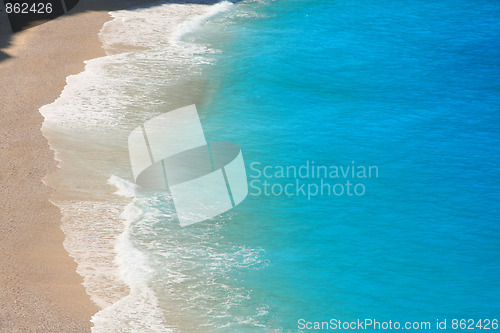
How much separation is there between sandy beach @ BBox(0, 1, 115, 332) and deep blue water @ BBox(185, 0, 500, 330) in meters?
1.98

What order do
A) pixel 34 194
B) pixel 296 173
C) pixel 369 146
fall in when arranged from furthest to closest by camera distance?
pixel 369 146
pixel 296 173
pixel 34 194

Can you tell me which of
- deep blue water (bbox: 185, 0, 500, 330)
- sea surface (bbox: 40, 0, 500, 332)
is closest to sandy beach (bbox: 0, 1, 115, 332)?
sea surface (bbox: 40, 0, 500, 332)

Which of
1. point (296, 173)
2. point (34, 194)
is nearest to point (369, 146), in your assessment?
point (296, 173)

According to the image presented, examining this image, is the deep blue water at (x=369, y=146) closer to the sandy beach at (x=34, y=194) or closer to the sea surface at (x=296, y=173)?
the sea surface at (x=296, y=173)

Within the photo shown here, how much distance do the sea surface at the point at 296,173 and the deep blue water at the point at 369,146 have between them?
3 cm

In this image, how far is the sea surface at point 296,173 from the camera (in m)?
6.90

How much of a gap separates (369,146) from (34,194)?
5549mm

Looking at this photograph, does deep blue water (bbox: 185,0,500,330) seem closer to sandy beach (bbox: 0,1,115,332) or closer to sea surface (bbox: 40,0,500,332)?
sea surface (bbox: 40,0,500,332)

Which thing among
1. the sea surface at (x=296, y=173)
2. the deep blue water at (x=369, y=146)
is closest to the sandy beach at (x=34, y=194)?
the sea surface at (x=296, y=173)

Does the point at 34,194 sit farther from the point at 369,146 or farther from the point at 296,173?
the point at 369,146

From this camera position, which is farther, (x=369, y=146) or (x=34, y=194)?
(x=369, y=146)

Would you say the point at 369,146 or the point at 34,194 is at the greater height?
the point at 34,194

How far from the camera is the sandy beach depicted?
6270mm

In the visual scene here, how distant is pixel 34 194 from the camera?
8.19 metres
